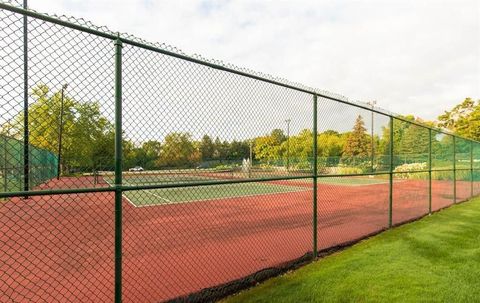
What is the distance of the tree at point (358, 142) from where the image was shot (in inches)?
309

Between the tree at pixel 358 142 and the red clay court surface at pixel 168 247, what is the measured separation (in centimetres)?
188

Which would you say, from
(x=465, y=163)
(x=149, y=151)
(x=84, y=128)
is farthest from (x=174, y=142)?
(x=465, y=163)

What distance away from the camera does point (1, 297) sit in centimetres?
423

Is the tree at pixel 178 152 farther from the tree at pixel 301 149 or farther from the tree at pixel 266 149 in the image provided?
the tree at pixel 301 149

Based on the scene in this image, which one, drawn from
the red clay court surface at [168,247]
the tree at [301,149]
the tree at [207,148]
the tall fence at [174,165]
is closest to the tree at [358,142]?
the tall fence at [174,165]

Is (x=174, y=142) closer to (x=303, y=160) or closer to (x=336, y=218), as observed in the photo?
(x=303, y=160)

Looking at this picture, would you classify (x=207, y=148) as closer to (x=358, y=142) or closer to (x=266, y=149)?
(x=266, y=149)

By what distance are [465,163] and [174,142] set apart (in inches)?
674

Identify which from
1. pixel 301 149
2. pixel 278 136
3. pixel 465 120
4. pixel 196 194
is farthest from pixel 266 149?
pixel 465 120

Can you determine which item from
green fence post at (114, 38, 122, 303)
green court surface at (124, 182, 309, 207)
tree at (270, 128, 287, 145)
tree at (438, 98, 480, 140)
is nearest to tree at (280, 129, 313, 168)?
tree at (270, 128, 287, 145)

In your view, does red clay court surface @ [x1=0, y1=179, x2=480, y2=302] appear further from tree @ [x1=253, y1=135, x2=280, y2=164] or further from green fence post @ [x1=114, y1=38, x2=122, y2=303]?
tree @ [x1=253, y1=135, x2=280, y2=164]

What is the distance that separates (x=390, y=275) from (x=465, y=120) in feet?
149

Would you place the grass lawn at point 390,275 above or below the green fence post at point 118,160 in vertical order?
below

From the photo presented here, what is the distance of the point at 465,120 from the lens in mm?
40938
